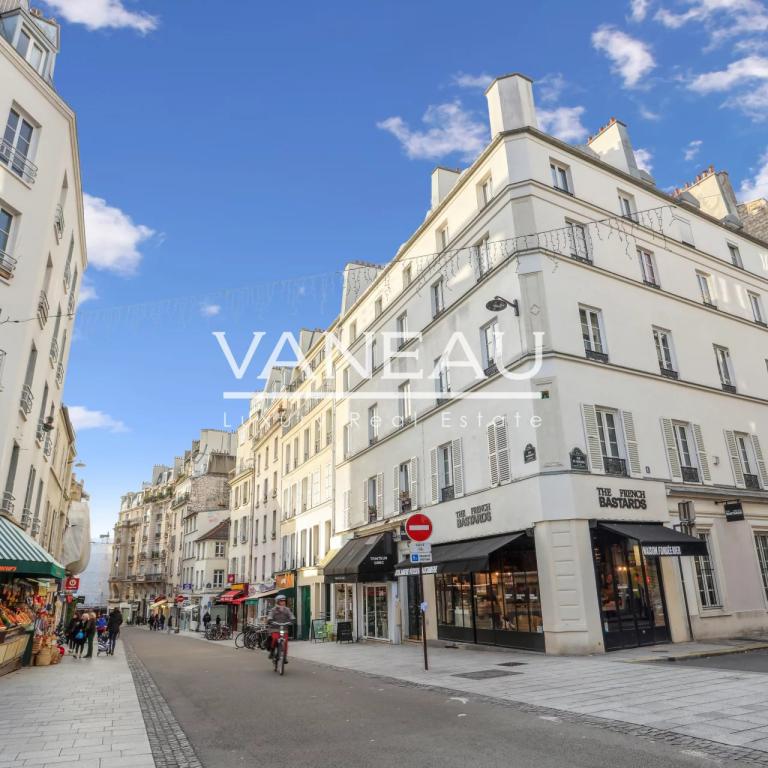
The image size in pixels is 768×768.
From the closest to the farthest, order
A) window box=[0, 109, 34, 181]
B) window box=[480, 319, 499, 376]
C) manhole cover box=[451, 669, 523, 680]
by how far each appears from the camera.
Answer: manhole cover box=[451, 669, 523, 680]
window box=[0, 109, 34, 181]
window box=[480, 319, 499, 376]

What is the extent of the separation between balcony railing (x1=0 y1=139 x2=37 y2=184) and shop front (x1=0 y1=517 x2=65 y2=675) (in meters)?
8.99

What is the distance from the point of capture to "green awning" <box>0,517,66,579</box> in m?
11.9

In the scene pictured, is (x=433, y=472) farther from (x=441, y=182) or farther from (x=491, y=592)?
(x=441, y=182)

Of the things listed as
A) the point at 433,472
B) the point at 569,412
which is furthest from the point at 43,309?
the point at 569,412

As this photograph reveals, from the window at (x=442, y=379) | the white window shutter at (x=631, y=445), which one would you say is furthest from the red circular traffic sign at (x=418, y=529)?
the window at (x=442, y=379)

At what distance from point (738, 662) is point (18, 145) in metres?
20.8

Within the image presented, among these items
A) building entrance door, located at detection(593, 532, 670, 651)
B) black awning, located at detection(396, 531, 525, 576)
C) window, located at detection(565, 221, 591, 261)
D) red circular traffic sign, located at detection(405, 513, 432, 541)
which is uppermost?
window, located at detection(565, 221, 591, 261)

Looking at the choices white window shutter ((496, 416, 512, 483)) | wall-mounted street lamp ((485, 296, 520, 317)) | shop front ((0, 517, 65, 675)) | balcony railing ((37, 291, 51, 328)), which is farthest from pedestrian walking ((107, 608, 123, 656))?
wall-mounted street lamp ((485, 296, 520, 317))

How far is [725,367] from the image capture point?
19.5m

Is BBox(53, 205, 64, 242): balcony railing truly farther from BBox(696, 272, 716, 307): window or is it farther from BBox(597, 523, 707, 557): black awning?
BBox(696, 272, 716, 307): window

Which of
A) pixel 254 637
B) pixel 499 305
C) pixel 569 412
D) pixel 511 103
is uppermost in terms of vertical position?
pixel 511 103

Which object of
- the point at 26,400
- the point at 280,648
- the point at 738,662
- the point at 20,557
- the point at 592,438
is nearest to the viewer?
the point at 738,662

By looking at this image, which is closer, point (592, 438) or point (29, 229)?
point (592, 438)

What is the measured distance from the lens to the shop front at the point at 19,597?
40.2ft
